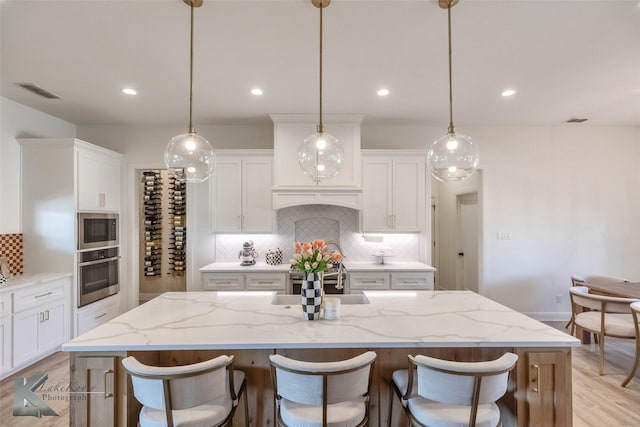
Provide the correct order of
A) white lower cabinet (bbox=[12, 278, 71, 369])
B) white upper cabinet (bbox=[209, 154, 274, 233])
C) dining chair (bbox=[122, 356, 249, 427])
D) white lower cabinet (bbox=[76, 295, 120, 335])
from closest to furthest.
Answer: dining chair (bbox=[122, 356, 249, 427]) → white lower cabinet (bbox=[12, 278, 71, 369]) → white lower cabinet (bbox=[76, 295, 120, 335]) → white upper cabinet (bbox=[209, 154, 274, 233])

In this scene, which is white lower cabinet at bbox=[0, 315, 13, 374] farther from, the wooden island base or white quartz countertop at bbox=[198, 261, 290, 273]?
the wooden island base

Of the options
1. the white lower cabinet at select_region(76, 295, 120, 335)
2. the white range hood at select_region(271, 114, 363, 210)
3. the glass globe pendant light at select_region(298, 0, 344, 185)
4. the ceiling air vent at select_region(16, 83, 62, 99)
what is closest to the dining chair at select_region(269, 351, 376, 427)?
the glass globe pendant light at select_region(298, 0, 344, 185)

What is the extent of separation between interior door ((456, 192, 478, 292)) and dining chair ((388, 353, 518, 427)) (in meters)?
3.80

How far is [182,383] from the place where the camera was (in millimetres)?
1386

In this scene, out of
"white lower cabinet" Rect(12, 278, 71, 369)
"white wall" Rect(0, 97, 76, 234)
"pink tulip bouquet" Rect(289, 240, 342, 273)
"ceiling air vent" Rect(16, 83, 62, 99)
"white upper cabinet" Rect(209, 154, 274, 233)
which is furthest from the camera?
"white upper cabinet" Rect(209, 154, 274, 233)

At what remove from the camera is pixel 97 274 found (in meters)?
3.98

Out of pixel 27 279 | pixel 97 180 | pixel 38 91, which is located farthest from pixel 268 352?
pixel 38 91

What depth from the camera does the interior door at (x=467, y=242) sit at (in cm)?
513

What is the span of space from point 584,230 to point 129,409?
575 centimetres

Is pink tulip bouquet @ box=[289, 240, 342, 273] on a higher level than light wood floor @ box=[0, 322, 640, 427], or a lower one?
higher

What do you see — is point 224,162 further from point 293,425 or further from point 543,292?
point 543,292

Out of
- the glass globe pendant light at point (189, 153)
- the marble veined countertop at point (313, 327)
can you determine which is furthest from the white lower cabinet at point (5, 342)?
the glass globe pendant light at point (189, 153)

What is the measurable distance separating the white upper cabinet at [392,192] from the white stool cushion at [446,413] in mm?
2785

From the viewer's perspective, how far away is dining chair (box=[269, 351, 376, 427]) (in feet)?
4.55
